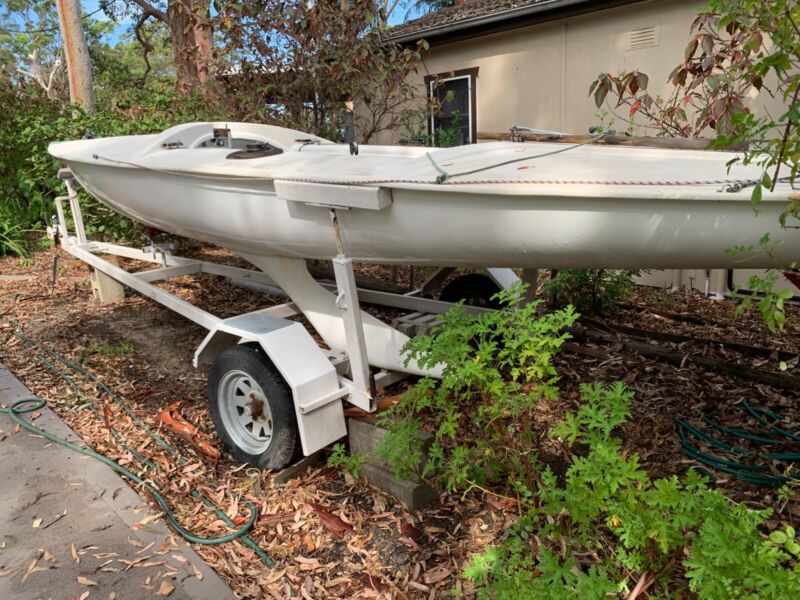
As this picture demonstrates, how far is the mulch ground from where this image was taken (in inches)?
103

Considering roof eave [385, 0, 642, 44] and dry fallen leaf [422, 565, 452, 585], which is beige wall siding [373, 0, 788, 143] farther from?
dry fallen leaf [422, 565, 452, 585]

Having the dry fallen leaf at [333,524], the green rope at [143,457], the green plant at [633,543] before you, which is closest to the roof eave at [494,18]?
the green rope at [143,457]

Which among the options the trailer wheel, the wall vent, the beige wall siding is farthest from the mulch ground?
the wall vent

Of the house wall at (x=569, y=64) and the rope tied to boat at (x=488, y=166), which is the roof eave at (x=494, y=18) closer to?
the house wall at (x=569, y=64)

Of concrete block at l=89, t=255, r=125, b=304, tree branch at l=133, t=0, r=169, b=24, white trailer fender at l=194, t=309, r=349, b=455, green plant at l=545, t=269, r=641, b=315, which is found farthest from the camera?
tree branch at l=133, t=0, r=169, b=24

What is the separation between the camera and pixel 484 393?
8.29ft

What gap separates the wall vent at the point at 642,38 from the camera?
6.68 meters

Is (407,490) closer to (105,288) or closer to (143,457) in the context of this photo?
(143,457)

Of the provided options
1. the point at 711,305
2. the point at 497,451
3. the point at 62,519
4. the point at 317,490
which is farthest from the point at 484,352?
the point at 711,305

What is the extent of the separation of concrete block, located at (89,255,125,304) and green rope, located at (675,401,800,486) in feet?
17.7

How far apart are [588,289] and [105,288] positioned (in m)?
4.74

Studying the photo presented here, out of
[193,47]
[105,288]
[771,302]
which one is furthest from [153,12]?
[771,302]

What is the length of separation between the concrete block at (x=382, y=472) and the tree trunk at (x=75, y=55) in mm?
11325

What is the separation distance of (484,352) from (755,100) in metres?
5.40
